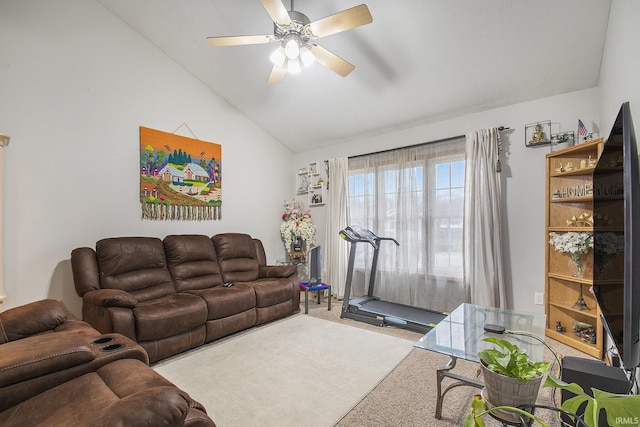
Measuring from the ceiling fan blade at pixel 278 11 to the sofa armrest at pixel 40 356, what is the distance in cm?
226

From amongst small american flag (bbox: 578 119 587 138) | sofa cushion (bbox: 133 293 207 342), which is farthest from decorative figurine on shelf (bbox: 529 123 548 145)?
sofa cushion (bbox: 133 293 207 342)

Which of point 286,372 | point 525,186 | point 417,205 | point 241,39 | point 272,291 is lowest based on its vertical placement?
point 286,372

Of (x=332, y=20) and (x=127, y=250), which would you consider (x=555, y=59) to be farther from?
(x=127, y=250)

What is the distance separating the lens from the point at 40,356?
4.05 ft

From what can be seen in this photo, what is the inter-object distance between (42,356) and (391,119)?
12.7ft

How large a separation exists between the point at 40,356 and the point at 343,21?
8.29ft

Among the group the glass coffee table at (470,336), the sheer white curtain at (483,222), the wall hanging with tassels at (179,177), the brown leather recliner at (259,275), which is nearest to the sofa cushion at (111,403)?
the glass coffee table at (470,336)

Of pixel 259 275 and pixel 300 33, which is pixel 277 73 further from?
pixel 259 275

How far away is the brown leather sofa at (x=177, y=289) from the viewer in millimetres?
2404

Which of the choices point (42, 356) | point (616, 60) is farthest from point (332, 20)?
point (42, 356)

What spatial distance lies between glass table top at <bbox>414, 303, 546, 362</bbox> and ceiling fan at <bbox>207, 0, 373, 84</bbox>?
2198 mm

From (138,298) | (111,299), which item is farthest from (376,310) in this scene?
(111,299)

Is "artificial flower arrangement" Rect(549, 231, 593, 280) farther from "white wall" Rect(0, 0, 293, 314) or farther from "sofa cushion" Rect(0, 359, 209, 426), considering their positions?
"white wall" Rect(0, 0, 293, 314)

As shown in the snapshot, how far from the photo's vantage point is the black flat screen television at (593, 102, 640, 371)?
0.96 m
